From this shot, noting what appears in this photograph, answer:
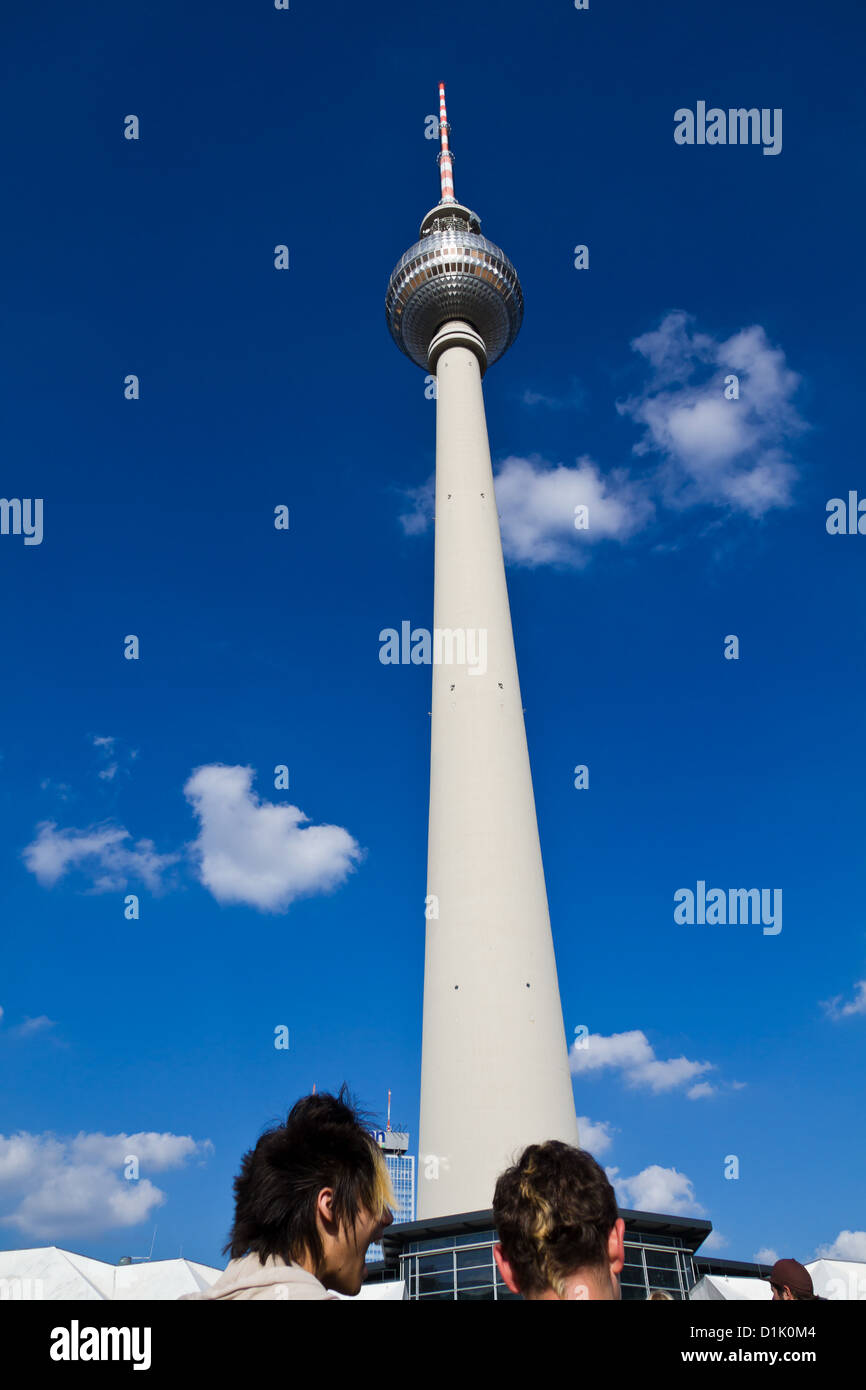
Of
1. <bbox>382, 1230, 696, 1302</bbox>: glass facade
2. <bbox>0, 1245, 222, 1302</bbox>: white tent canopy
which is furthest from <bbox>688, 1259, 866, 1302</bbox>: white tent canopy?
<bbox>0, 1245, 222, 1302</bbox>: white tent canopy

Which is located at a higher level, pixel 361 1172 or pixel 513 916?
pixel 513 916

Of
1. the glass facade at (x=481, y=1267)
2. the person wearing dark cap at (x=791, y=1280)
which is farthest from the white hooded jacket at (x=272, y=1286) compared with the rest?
the glass facade at (x=481, y=1267)

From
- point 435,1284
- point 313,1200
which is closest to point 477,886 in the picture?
point 435,1284

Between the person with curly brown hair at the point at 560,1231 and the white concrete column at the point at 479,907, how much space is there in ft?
92.9

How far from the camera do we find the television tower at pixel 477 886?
31.1 meters

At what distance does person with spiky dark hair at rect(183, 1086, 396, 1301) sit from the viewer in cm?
374

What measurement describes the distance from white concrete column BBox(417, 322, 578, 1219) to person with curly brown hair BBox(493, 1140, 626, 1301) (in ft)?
92.9

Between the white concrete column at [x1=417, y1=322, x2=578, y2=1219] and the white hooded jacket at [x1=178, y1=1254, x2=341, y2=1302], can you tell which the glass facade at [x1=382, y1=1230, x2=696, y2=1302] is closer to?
the white concrete column at [x1=417, y1=322, x2=578, y2=1219]

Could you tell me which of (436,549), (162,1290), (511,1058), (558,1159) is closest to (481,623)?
(436,549)

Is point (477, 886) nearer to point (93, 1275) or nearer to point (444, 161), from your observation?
point (93, 1275)
